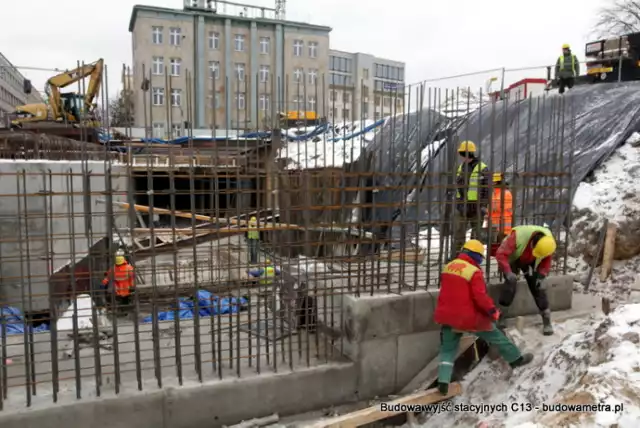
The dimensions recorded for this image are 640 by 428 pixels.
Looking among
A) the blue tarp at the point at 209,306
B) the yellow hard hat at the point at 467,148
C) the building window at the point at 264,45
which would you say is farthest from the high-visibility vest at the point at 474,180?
the building window at the point at 264,45

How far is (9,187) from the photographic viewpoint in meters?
8.40

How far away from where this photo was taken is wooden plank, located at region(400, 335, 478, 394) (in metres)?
5.56

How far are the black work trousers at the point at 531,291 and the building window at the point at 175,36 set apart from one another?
32812 millimetres

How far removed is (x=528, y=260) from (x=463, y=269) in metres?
1.49

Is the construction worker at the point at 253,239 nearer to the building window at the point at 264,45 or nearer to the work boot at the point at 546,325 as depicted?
the work boot at the point at 546,325

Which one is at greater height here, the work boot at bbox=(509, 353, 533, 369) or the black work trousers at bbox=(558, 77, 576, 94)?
the black work trousers at bbox=(558, 77, 576, 94)

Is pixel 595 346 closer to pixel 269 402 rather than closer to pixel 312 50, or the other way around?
pixel 269 402

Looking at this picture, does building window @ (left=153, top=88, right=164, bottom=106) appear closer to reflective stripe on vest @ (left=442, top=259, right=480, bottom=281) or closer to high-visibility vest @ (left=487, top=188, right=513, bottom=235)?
high-visibility vest @ (left=487, top=188, right=513, bottom=235)

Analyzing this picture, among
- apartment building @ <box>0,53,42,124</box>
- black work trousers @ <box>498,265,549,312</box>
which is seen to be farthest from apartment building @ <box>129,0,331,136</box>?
apartment building @ <box>0,53,42,124</box>

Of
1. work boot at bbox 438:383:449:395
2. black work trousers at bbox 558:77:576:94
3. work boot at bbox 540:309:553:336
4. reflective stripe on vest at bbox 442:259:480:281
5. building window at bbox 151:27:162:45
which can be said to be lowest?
work boot at bbox 438:383:449:395

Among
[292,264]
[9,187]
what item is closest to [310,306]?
[292,264]

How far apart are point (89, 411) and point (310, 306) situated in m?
2.66

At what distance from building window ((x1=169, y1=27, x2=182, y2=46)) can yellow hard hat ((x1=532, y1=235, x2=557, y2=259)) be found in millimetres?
Result: 32980

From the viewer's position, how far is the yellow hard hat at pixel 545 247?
5.52 m
